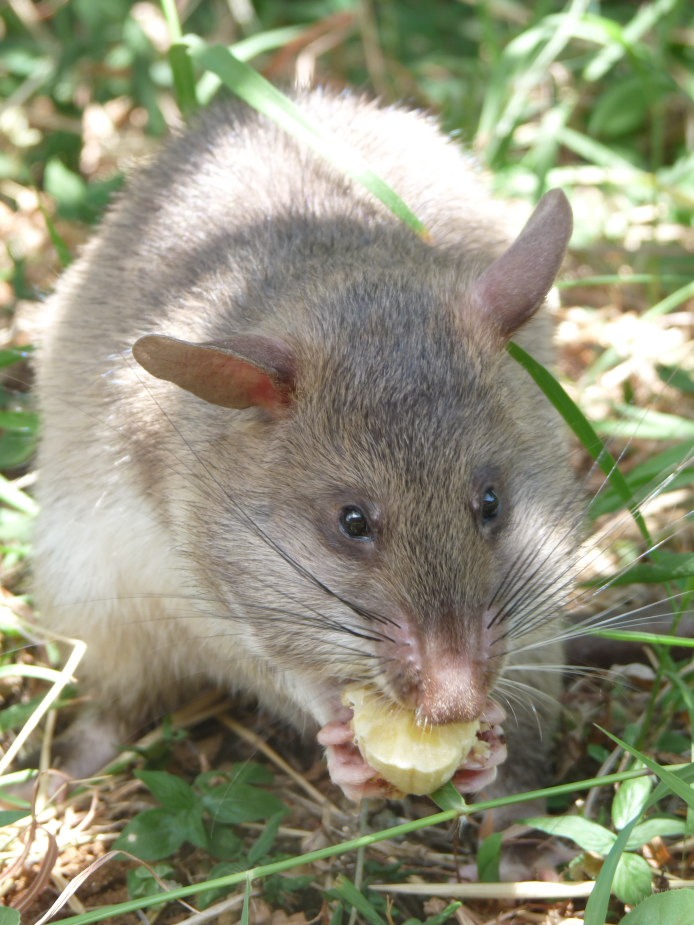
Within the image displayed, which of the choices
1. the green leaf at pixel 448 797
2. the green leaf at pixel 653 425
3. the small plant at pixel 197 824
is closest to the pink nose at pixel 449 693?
the green leaf at pixel 448 797

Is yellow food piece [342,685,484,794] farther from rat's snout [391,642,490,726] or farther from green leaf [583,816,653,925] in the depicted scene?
green leaf [583,816,653,925]

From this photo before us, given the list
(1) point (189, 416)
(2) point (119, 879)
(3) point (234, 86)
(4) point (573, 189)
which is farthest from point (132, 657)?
(4) point (573, 189)

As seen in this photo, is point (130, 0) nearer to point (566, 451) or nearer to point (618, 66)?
point (618, 66)

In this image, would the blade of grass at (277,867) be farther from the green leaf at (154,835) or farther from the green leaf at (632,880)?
the green leaf at (154,835)

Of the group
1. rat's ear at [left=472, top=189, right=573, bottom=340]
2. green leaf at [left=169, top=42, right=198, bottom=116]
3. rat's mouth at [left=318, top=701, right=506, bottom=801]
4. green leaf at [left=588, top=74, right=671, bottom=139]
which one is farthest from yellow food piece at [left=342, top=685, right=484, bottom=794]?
green leaf at [left=588, top=74, right=671, bottom=139]

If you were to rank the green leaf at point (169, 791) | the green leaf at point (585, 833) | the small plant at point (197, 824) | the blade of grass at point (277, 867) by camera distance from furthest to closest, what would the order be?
the green leaf at point (169, 791)
the small plant at point (197, 824)
the green leaf at point (585, 833)
the blade of grass at point (277, 867)

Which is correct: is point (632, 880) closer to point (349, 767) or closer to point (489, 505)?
point (349, 767)

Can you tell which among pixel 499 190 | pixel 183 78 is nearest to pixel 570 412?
pixel 183 78
